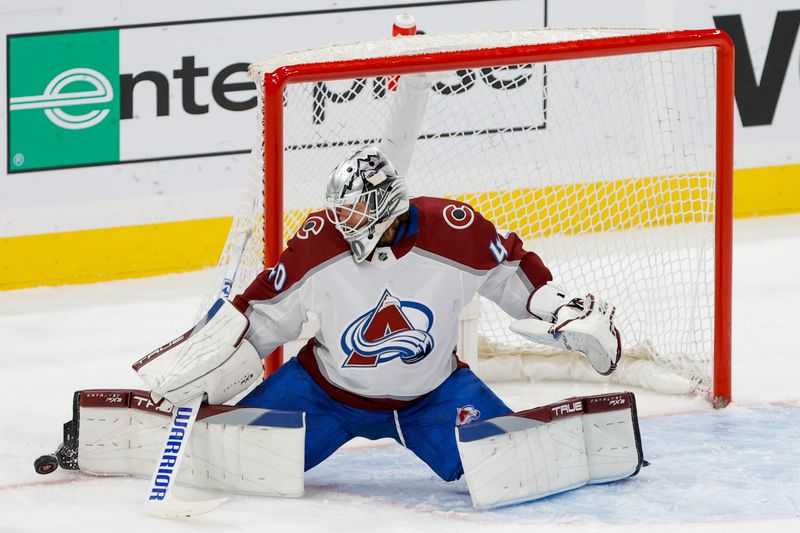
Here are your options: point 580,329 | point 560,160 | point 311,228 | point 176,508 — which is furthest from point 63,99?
point 580,329

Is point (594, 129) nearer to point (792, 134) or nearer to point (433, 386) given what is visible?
point (792, 134)

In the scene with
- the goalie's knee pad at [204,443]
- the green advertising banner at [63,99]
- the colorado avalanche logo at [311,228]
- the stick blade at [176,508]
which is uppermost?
the green advertising banner at [63,99]

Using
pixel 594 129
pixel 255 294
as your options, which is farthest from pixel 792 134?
pixel 255 294

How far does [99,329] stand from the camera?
5906mm

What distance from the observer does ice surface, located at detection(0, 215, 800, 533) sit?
3906mm

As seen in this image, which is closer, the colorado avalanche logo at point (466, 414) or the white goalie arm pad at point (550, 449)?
the white goalie arm pad at point (550, 449)

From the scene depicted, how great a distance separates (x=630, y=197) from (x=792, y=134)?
168 cm

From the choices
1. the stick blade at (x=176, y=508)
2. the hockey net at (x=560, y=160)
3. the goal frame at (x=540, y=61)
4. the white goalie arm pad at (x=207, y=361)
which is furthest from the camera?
the hockey net at (x=560, y=160)

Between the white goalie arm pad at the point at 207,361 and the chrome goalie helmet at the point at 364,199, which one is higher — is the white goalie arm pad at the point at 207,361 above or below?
below

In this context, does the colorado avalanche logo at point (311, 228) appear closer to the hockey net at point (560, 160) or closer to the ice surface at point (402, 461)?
the hockey net at point (560, 160)

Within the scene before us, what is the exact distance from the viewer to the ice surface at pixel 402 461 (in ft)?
12.8

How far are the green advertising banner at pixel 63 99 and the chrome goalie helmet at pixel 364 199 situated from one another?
2.46 m

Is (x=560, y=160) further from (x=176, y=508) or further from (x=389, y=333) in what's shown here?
(x=176, y=508)

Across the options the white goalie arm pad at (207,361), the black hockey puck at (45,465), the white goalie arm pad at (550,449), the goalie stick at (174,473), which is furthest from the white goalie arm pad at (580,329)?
the black hockey puck at (45,465)
